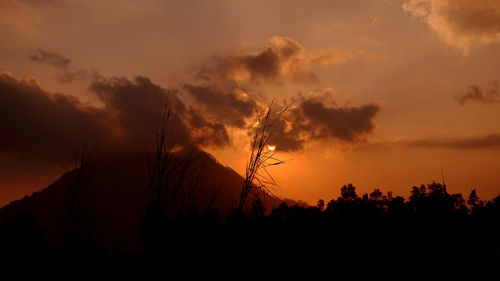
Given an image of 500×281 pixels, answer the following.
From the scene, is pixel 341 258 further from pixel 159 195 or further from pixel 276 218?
pixel 159 195

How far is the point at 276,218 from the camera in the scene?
7.91m

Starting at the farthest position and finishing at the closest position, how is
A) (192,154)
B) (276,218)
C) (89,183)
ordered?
(276,218), (89,183), (192,154)

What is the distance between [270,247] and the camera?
576 centimetres

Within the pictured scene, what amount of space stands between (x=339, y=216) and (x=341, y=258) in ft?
3.18

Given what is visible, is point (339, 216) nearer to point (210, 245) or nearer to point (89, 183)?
point (210, 245)

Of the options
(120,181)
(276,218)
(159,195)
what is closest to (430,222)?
(276,218)

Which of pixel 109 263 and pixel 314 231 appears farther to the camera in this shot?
pixel 314 231

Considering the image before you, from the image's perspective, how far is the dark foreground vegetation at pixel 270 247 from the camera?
4098 millimetres

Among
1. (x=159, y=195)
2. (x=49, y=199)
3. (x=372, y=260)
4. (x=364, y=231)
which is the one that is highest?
(x=49, y=199)

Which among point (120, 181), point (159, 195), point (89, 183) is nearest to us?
point (159, 195)

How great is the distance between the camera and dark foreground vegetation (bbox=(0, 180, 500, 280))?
161 inches

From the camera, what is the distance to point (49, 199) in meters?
147

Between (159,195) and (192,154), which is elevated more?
(192,154)

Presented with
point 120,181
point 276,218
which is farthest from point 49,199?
point 276,218
